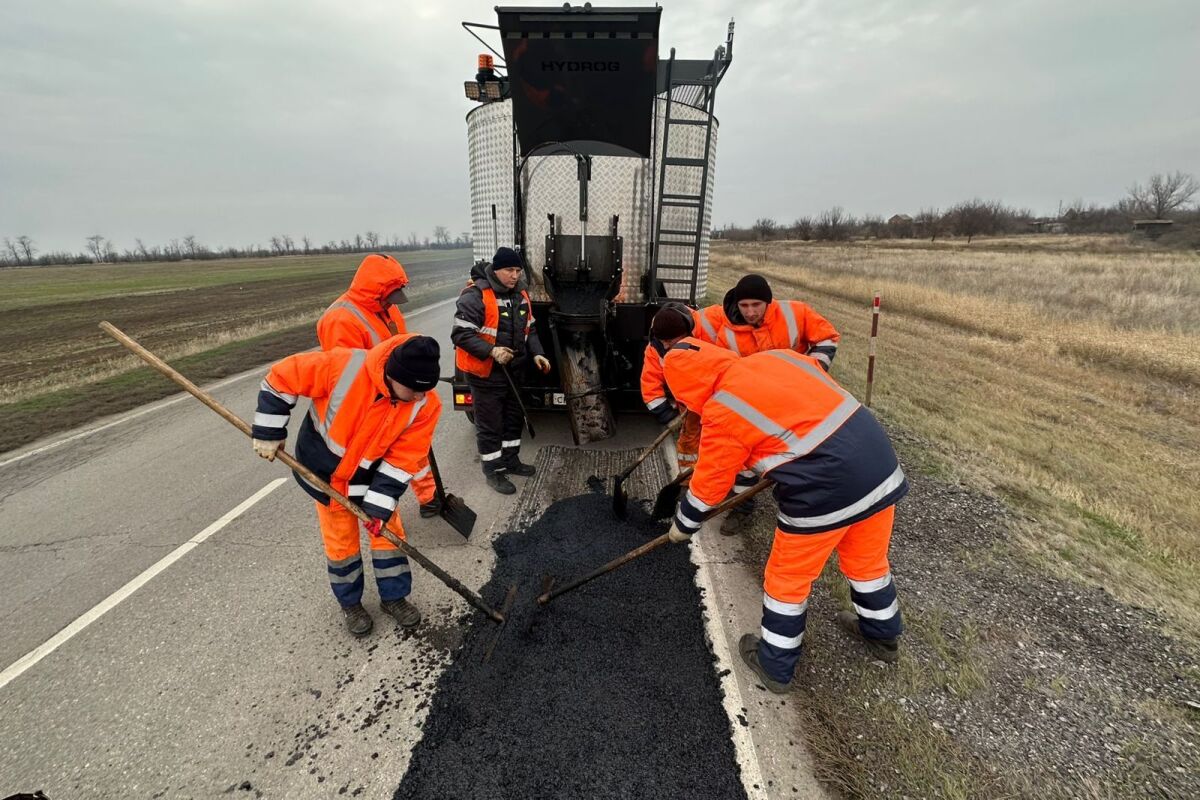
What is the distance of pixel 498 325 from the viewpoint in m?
4.65

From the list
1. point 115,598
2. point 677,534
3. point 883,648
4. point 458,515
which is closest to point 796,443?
point 677,534

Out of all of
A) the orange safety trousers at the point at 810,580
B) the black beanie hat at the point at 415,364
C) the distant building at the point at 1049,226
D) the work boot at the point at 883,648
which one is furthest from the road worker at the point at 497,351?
the distant building at the point at 1049,226

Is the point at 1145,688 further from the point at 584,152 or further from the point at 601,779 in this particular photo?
the point at 584,152

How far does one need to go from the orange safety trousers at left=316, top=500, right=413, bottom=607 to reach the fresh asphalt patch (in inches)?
20.5

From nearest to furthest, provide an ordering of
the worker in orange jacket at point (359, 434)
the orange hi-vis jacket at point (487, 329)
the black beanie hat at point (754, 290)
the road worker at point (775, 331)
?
the worker in orange jacket at point (359, 434) < the black beanie hat at point (754, 290) < the road worker at point (775, 331) < the orange hi-vis jacket at point (487, 329)

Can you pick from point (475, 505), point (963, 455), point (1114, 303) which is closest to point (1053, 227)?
point (1114, 303)

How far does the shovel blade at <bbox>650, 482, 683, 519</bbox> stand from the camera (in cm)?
374

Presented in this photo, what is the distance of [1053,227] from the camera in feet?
187

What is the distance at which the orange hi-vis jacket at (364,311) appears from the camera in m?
3.75

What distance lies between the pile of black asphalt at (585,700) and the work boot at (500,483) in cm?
110

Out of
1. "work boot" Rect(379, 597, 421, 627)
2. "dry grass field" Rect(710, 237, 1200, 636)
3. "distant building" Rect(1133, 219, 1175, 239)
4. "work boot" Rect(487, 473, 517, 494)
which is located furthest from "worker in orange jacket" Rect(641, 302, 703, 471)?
"distant building" Rect(1133, 219, 1175, 239)

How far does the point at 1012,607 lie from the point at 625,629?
7.62 ft

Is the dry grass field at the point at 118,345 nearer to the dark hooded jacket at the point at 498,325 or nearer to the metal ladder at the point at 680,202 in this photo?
the dark hooded jacket at the point at 498,325

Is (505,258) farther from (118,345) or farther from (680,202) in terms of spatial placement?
(118,345)
